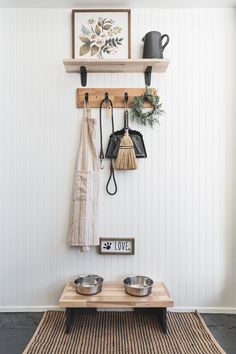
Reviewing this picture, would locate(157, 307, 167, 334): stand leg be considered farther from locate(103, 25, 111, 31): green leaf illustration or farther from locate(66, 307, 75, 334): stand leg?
locate(103, 25, 111, 31): green leaf illustration

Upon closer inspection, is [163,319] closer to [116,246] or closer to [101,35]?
[116,246]

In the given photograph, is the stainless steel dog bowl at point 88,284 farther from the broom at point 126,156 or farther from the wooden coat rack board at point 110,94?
the wooden coat rack board at point 110,94

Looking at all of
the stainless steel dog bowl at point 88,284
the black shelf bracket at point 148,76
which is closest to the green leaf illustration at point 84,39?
the black shelf bracket at point 148,76

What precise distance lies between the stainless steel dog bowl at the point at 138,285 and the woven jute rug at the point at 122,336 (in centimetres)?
20

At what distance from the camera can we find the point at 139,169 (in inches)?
74.4

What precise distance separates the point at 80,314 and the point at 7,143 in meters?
1.25

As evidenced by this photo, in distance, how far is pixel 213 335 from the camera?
1657mm

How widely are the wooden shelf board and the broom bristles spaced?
1.51ft

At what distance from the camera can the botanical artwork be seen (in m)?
1.86

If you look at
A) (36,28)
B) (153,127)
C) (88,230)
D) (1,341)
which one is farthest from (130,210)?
(36,28)

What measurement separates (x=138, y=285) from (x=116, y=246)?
0.29 meters

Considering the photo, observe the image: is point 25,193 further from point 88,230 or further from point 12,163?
point 88,230

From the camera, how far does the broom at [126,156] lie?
179cm

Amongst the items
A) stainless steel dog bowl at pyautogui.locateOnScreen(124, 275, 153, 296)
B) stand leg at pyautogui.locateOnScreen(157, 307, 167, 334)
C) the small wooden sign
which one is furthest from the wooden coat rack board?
stand leg at pyautogui.locateOnScreen(157, 307, 167, 334)
